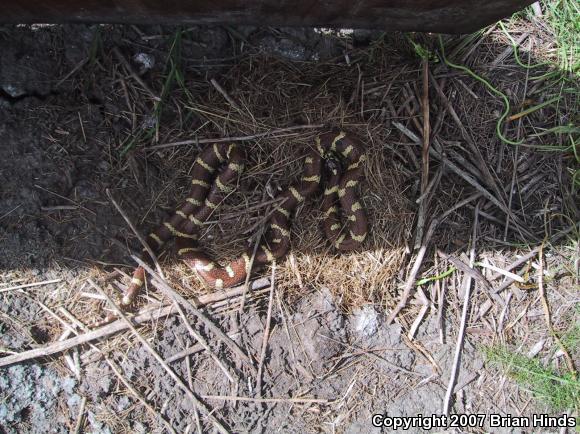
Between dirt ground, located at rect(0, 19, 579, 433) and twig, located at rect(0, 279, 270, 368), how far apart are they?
22 millimetres

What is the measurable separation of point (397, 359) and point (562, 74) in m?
2.66

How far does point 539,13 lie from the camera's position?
3504 mm

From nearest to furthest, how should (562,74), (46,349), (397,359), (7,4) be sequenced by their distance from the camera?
(7,4), (46,349), (397,359), (562,74)

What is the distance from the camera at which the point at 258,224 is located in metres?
3.36

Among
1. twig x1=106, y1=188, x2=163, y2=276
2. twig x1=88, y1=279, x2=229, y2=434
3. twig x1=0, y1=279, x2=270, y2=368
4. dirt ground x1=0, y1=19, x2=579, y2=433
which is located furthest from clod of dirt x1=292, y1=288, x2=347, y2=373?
twig x1=106, y1=188, x2=163, y2=276

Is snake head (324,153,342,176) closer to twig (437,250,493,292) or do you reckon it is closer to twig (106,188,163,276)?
twig (437,250,493,292)

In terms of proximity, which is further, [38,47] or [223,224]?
[223,224]

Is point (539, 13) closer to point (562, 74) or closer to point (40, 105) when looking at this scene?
point (562, 74)

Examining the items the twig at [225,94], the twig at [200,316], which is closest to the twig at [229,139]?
the twig at [225,94]


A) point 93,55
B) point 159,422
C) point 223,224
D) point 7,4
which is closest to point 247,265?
point 223,224

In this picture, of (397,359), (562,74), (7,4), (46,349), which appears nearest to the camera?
(7,4)

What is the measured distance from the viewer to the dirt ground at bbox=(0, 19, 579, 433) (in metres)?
3.01

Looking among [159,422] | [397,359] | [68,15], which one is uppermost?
[68,15]

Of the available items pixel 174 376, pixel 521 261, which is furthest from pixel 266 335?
pixel 521 261
